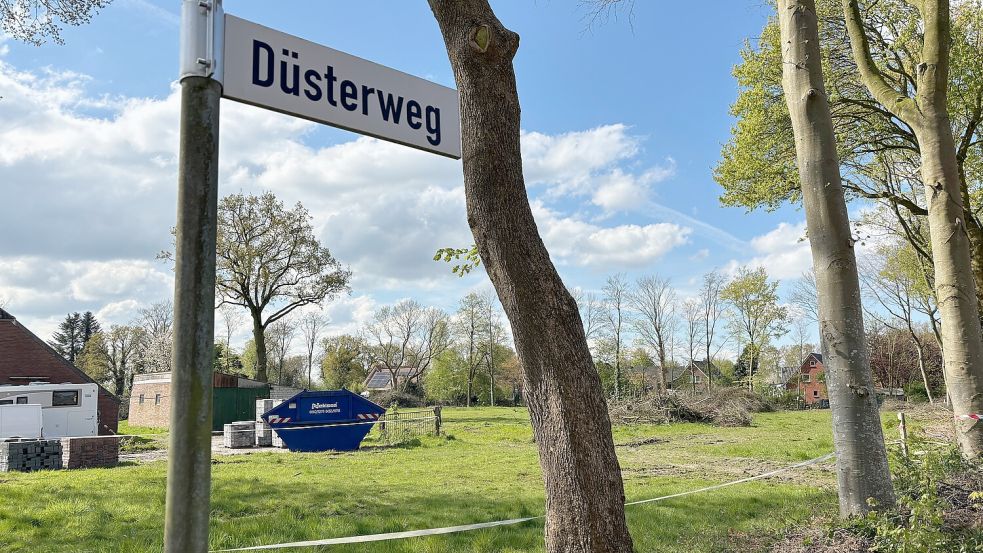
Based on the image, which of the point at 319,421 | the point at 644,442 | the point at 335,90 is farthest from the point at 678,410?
the point at 335,90

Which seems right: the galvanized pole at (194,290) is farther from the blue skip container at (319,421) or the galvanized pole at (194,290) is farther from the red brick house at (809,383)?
the red brick house at (809,383)

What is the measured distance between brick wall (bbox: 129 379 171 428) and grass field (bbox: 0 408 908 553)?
1676 cm

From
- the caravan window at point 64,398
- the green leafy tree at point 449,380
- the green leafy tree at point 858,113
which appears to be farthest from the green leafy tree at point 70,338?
the green leafy tree at point 858,113

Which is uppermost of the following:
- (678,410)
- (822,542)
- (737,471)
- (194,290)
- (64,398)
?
(194,290)

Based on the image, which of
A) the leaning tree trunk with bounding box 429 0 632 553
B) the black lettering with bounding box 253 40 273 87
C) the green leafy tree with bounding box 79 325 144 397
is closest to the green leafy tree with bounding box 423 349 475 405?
the green leafy tree with bounding box 79 325 144 397

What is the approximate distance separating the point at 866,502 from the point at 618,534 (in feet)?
9.56

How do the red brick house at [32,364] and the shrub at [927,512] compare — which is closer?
the shrub at [927,512]

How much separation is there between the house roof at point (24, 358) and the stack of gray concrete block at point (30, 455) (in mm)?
9269

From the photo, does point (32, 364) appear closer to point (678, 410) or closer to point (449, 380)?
point (678, 410)

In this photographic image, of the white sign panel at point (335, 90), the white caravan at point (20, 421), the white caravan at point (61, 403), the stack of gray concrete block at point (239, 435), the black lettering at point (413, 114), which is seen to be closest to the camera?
the white sign panel at point (335, 90)

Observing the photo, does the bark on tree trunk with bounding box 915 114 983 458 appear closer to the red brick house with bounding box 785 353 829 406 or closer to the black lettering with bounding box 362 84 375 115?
the black lettering with bounding box 362 84 375 115

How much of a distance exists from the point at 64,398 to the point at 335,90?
2375cm

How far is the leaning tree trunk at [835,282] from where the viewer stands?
528 centimetres

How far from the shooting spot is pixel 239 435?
21016 mm
